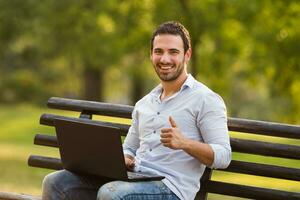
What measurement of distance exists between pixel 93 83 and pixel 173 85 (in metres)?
23.1

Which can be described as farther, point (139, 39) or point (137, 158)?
point (139, 39)

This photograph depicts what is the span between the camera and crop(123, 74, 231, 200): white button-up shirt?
14.3 ft

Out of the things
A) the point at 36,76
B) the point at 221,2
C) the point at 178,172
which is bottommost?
the point at 36,76

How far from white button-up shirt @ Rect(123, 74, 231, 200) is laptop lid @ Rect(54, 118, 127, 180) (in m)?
0.26

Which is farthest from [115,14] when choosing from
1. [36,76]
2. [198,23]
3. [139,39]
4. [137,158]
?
[36,76]

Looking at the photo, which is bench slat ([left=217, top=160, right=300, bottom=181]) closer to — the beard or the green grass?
the beard

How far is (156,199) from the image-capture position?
171 inches

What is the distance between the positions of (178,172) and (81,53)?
18349 millimetres

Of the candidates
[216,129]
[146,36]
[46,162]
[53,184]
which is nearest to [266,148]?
[216,129]

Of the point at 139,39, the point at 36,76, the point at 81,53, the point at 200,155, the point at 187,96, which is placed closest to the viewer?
the point at 200,155

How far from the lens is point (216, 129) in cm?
434

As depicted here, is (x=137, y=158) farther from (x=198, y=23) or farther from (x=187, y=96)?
(x=198, y=23)

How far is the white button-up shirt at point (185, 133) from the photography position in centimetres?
435

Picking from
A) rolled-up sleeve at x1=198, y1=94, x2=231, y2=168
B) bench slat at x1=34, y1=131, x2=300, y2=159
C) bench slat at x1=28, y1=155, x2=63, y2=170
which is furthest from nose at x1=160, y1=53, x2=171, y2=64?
bench slat at x1=28, y1=155, x2=63, y2=170
